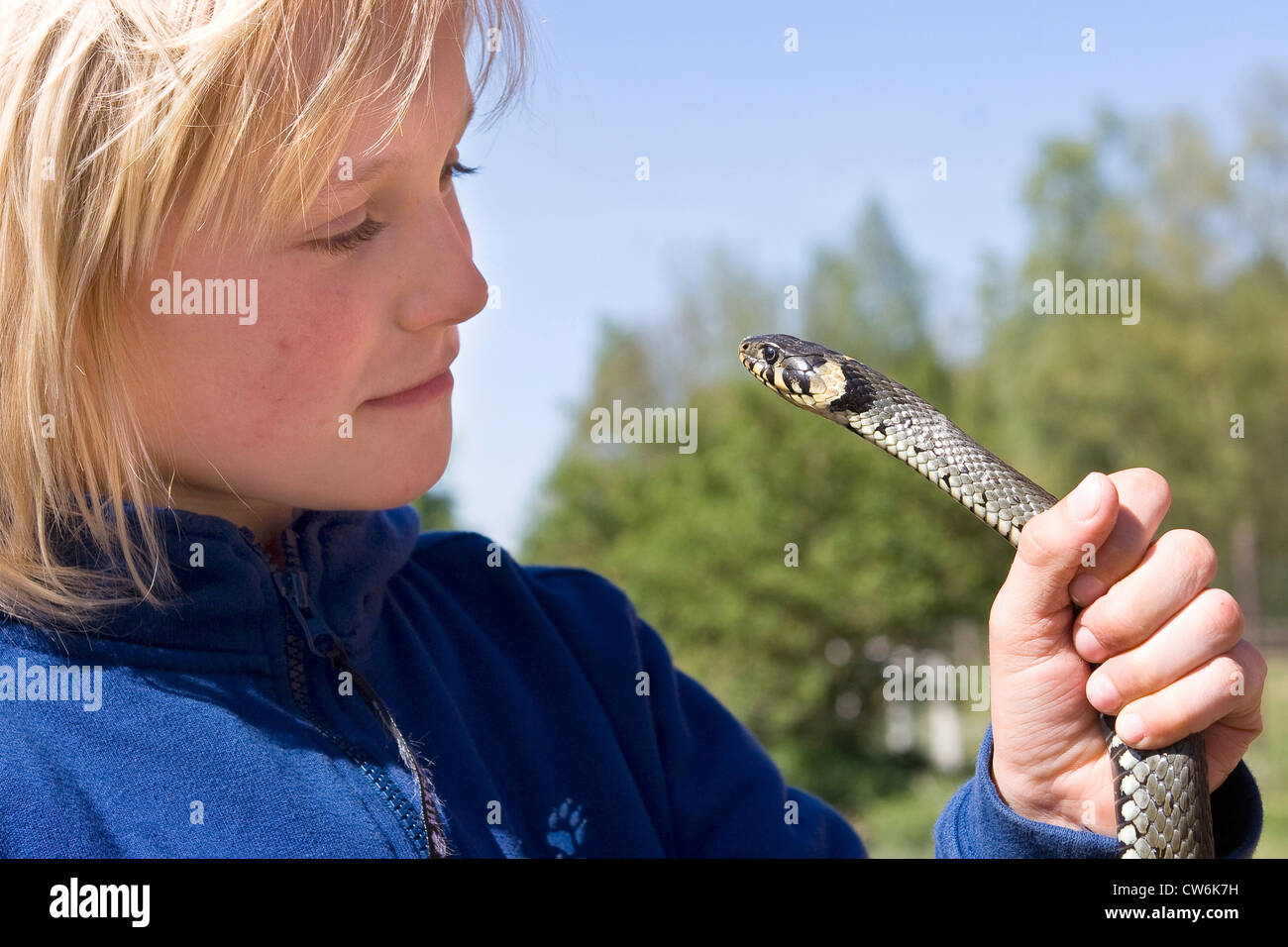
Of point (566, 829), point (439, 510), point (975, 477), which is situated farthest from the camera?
point (439, 510)

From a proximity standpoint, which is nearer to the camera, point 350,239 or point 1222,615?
point 1222,615

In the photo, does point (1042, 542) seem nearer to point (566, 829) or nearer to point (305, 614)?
point (566, 829)

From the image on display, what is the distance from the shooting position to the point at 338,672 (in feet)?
4.97

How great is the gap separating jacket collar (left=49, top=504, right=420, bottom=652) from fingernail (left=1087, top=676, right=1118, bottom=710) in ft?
3.19

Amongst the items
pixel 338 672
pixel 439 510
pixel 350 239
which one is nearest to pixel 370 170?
pixel 350 239

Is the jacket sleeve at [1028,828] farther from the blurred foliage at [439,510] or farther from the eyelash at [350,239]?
the blurred foliage at [439,510]

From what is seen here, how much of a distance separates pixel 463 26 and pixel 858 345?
521 inches

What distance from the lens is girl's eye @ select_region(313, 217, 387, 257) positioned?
141 cm

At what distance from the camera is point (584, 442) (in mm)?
15469

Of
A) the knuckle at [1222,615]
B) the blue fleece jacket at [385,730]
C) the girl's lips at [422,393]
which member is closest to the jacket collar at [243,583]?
the blue fleece jacket at [385,730]

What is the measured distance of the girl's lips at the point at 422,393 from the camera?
1478 millimetres

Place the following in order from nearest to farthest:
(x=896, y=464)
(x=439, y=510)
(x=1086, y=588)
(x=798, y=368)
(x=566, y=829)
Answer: (x=1086, y=588) → (x=566, y=829) → (x=798, y=368) → (x=896, y=464) → (x=439, y=510)

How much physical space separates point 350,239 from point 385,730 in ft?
2.14
